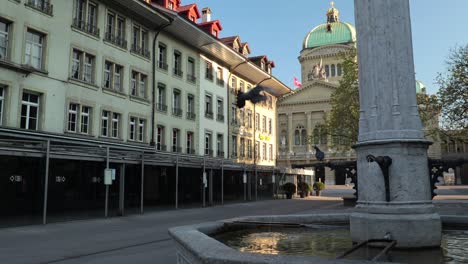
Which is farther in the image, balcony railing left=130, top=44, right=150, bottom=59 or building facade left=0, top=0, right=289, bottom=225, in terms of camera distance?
balcony railing left=130, top=44, right=150, bottom=59

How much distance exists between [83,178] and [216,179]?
50.5 feet

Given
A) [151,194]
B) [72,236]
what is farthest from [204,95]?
[72,236]

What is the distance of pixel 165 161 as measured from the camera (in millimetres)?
26156

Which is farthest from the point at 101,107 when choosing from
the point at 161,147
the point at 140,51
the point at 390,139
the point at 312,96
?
the point at 312,96

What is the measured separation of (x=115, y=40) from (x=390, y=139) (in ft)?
81.1

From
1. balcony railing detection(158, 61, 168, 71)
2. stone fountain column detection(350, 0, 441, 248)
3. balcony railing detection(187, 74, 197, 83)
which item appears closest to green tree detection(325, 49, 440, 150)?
balcony railing detection(187, 74, 197, 83)

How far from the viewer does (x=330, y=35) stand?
4097 inches

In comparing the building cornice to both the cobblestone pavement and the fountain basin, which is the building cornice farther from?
the fountain basin

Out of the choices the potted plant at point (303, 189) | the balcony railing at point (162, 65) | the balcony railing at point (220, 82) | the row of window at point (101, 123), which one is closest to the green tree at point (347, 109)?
the potted plant at point (303, 189)

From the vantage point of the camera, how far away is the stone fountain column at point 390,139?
586 cm

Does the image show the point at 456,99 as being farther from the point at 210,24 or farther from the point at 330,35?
the point at 330,35

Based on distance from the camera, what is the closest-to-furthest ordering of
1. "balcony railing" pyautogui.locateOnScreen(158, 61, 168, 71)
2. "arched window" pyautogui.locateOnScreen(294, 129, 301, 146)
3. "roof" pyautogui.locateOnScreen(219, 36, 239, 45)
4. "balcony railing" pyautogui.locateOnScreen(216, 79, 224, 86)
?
"balcony railing" pyautogui.locateOnScreen(158, 61, 168, 71) → "balcony railing" pyautogui.locateOnScreen(216, 79, 224, 86) → "roof" pyautogui.locateOnScreen(219, 36, 239, 45) → "arched window" pyautogui.locateOnScreen(294, 129, 301, 146)

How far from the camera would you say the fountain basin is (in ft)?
12.1

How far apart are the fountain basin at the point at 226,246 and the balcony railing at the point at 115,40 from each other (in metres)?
22.1
